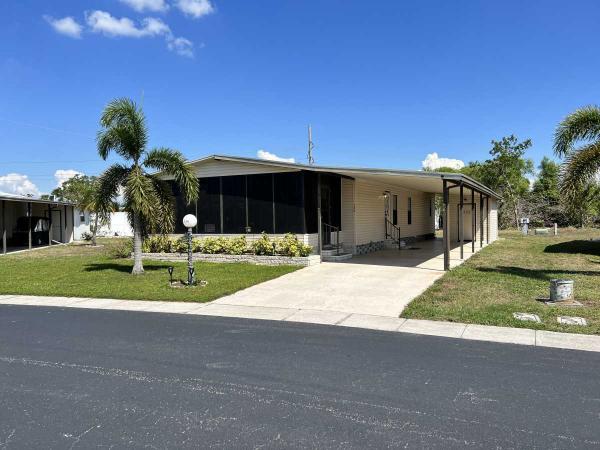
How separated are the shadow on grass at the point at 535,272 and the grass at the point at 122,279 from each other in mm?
5177

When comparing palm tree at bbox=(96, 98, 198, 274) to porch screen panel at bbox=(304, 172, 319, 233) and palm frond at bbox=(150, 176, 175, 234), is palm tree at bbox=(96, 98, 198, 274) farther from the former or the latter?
porch screen panel at bbox=(304, 172, 319, 233)

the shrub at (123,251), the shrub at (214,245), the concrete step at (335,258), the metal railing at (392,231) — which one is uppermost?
the metal railing at (392,231)

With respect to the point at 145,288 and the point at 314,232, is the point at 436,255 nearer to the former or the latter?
the point at 314,232

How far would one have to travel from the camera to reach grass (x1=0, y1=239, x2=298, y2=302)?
377 inches

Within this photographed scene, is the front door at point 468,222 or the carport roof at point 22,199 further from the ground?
the carport roof at point 22,199

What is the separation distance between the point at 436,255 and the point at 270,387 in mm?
13148

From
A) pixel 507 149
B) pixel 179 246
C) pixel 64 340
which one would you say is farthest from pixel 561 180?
pixel 507 149

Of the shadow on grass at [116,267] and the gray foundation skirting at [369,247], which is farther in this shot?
the gray foundation skirting at [369,247]

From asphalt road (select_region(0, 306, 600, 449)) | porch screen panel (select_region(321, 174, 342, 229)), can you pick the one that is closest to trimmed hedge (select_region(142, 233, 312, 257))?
porch screen panel (select_region(321, 174, 342, 229))

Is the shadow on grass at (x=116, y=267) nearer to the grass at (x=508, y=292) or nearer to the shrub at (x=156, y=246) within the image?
the shrub at (x=156, y=246)

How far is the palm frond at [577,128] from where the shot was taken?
10664 millimetres

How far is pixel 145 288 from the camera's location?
10.1 meters

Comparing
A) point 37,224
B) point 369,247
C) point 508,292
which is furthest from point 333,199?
point 37,224

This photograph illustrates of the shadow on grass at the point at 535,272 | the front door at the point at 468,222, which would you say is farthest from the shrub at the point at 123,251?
the front door at the point at 468,222
